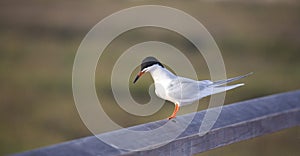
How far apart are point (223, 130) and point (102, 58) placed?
9945 mm

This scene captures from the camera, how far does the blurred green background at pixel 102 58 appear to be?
933cm

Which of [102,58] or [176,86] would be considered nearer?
[176,86]

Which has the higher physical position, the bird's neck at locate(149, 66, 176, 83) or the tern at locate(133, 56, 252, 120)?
the bird's neck at locate(149, 66, 176, 83)

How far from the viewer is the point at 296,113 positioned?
104 inches

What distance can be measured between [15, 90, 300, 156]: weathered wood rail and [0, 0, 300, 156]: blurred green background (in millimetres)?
3939

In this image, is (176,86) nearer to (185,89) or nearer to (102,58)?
(185,89)

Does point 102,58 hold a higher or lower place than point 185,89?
higher

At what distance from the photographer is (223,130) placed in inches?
88.7

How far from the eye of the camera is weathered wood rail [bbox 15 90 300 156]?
5.66 feet

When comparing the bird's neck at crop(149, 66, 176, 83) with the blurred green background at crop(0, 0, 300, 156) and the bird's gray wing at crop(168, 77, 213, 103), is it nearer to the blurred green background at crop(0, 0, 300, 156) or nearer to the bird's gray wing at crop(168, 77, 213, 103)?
the bird's gray wing at crop(168, 77, 213, 103)

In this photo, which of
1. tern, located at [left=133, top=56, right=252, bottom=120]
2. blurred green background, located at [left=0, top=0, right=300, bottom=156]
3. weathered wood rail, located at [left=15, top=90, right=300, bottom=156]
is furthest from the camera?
blurred green background, located at [left=0, top=0, right=300, bottom=156]

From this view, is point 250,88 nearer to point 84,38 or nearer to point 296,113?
point 84,38

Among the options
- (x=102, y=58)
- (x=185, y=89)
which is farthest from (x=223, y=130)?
(x=102, y=58)

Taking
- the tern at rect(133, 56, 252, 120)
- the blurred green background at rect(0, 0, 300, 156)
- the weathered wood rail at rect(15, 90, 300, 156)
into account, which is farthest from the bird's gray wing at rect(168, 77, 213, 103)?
the blurred green background at rect(0, 0, 300, 156)
